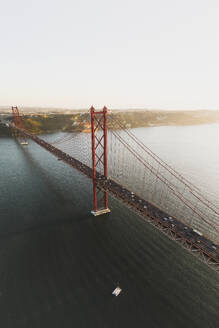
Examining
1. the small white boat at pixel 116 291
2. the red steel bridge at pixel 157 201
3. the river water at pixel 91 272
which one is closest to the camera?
the river water at pixel 91 272

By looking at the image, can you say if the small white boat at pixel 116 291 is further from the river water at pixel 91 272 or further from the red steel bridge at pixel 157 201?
the red steel bridge at pixel 157 201

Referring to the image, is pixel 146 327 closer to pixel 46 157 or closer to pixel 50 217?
pixel 50 217

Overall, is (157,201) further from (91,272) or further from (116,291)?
(116,291)

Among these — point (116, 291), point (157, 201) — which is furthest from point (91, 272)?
point (157, 201)

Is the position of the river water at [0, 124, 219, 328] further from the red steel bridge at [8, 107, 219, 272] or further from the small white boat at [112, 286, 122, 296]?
the red steel bridge at [8, 107, 219, 272]

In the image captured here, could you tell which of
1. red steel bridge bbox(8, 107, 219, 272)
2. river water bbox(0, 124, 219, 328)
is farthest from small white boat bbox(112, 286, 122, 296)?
red steel bridge bbox(8, 107, 219, 272)

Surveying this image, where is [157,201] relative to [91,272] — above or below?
above

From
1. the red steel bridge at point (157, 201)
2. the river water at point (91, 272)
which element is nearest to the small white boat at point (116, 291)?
the river water at point (91, 272)

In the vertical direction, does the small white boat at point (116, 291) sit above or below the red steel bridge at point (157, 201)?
below
